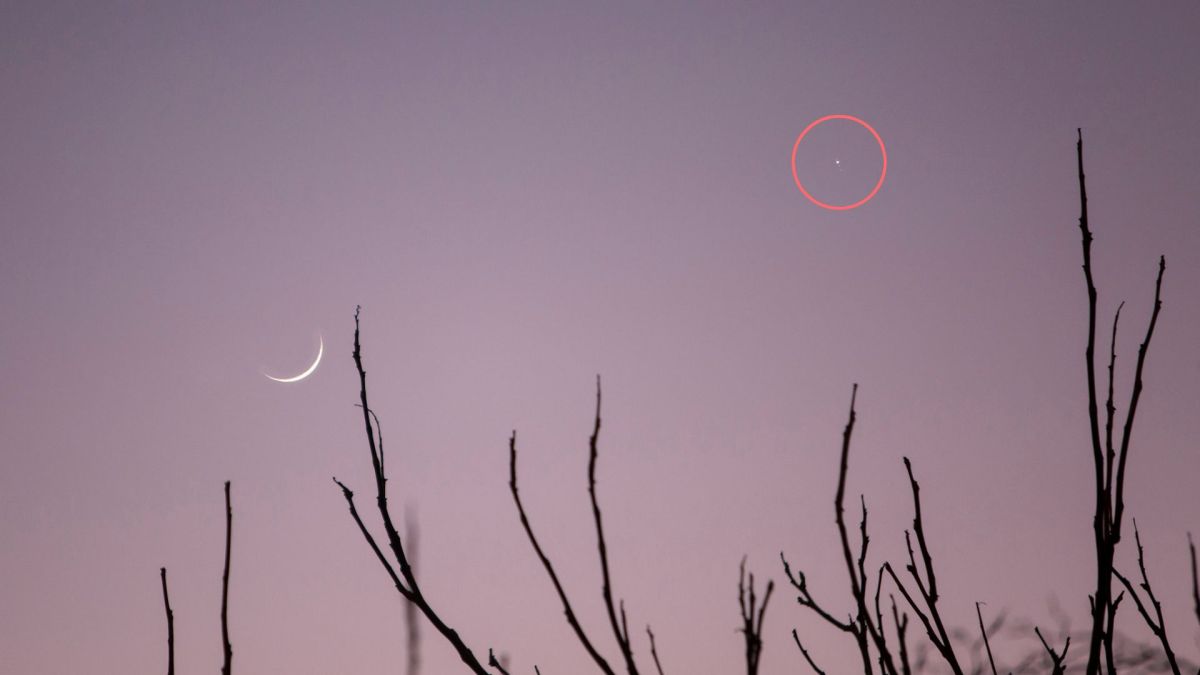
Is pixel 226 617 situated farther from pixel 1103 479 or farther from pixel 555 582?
pixel 1103 479

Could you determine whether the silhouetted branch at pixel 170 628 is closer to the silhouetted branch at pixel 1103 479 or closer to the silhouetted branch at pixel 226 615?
the silhouetted branch at pixel 226 615

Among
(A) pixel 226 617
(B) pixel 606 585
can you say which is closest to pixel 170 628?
(A) pixel 226 617

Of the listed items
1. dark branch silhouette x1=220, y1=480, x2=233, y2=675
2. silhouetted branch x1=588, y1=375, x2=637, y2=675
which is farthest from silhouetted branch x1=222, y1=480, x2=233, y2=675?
silhouetted branch x1=588, y1=375, x2=637, y2=675

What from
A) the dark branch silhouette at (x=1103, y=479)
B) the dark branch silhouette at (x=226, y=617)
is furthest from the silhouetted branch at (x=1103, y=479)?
the dark branch silhouette at (x=226, y=617)

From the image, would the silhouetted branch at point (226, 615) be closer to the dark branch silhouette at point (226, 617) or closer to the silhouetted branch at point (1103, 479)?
the dark branch silhouette at point (226, 617)

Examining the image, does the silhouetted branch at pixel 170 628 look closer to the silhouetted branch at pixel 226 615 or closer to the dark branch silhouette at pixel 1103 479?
the silhouetted branch at pixel 226 615

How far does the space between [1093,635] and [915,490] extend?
58 centimetres

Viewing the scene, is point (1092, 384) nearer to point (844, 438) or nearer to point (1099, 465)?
point (1099, 465)

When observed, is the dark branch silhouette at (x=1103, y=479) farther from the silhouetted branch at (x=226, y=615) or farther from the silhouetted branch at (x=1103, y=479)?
the silhouetted branch at (x=226, y=615)

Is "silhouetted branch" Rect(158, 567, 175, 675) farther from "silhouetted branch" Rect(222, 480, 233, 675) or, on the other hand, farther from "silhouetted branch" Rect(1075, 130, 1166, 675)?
"silhouetted branch" Rect(1075, 130, 1166, 675)

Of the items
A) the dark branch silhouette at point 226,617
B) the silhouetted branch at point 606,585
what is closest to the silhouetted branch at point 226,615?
the dark branch silhouette at point 226,617

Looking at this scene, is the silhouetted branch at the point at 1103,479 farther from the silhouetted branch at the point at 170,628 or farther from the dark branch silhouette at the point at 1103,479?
the silhouetted branch at the point at 170,628

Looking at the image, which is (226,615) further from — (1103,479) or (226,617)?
(1103,479)

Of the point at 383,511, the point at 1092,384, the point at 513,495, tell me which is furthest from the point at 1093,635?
the point at 383,511
